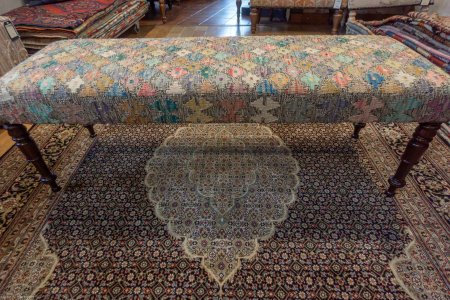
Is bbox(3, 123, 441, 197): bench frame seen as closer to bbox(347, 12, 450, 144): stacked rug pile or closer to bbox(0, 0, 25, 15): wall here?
bbox(347, 12, 450, 144): stacked rug pile

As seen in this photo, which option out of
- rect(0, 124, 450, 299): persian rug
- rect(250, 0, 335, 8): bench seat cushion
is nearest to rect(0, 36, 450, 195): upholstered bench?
rect(0, 124, 450, 299): persian rug

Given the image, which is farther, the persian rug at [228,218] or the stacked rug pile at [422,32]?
the stacked rug pile at [422,32]

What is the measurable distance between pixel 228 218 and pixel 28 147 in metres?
0.86

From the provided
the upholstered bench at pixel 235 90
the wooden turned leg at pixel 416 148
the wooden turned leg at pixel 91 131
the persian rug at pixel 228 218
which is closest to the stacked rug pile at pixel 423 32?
the persian rug at pixel 228 218

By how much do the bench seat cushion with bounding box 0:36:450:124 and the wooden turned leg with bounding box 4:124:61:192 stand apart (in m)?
0.05

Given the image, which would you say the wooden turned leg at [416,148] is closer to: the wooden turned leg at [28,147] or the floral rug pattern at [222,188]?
the floral rug pattern at [222,188]

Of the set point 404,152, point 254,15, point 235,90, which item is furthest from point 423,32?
point 235,90

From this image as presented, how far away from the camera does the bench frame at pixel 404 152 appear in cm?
95

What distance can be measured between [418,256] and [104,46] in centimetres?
152

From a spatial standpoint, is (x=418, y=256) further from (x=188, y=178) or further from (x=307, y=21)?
(x=307, y=21)

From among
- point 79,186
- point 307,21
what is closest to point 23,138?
point 79,186

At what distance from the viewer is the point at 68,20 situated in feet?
6.17

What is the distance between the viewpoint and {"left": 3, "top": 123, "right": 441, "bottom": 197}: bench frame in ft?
3.11

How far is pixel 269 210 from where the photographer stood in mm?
1118
